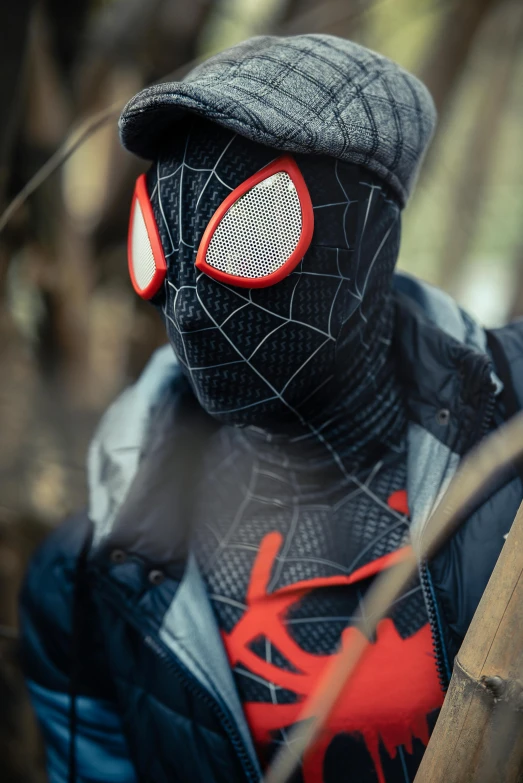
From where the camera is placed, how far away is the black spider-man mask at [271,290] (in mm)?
1166

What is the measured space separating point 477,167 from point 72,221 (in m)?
4.74

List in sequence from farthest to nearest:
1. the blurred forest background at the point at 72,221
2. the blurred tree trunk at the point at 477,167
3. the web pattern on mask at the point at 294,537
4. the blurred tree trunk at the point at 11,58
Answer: the blurred tree trunk at the point at 477,167 → the blurred forest background at the point at 72,221 → the blurred tree trunk at the point at 11,58 → the web pattern on mask at the point at 294,537

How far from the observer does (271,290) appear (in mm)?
1192

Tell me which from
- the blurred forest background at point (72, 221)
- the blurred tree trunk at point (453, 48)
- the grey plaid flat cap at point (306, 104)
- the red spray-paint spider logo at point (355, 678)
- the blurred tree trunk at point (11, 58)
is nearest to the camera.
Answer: the grey plaid flat cap at point (306, 104)

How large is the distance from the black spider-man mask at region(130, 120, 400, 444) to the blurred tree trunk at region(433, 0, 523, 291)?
5.56m

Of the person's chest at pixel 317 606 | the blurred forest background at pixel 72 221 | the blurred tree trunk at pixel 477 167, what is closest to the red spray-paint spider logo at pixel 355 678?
the person's chest at pixel 317 606

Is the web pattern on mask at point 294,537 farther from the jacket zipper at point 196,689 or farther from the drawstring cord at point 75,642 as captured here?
the drawstring cord at point 75,642

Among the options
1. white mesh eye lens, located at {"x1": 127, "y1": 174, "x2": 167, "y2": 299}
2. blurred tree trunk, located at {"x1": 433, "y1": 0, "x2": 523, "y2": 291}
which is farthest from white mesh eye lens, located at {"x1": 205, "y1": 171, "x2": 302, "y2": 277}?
blurred tree trunk, located at {"x1": 433, "y1": 0, "x2": 523, "y2": 291}

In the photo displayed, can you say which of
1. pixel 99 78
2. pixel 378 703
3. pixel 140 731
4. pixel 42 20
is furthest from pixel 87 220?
pixel 378 703

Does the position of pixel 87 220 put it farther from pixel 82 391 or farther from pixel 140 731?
pixel 140 731

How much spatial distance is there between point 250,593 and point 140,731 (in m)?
0.40

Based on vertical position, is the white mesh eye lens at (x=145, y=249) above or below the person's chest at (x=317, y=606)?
above

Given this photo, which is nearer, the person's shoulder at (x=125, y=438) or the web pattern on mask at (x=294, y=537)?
the web pattern on mask at (x=294, y=537)

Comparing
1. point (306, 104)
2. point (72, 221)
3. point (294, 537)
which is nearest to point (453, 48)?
point (72, 221)
